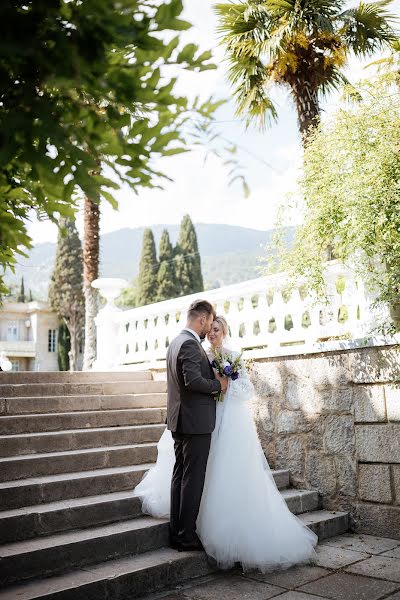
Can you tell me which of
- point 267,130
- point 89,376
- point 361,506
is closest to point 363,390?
point 361,506

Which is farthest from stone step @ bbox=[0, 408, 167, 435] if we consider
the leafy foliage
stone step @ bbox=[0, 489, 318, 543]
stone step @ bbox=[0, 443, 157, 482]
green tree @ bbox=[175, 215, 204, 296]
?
green tree @ bbox=[175, 215, 204, 296]

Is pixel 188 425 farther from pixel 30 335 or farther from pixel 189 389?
pixel 30 335

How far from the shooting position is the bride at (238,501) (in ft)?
13.8

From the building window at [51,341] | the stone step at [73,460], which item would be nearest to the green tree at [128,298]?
the building window at [51,341]

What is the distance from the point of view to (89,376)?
7672 mm

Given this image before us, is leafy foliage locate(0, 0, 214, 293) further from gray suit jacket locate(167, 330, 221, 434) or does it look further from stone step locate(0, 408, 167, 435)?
stone step locate(0, 408, 167, 435)

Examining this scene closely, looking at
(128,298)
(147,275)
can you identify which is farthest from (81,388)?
(128,298)

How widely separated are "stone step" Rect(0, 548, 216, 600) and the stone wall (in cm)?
194

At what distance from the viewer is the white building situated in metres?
Answer: 40.8

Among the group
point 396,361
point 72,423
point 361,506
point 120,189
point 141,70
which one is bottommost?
point 361,506

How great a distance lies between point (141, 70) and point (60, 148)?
45 cm

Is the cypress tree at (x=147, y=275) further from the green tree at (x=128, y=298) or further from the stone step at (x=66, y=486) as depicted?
the stone step at (x=66, y=486)

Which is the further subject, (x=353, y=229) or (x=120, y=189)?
(x=353, y=229)

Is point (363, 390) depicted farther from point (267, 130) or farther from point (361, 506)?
point (267, 130)
